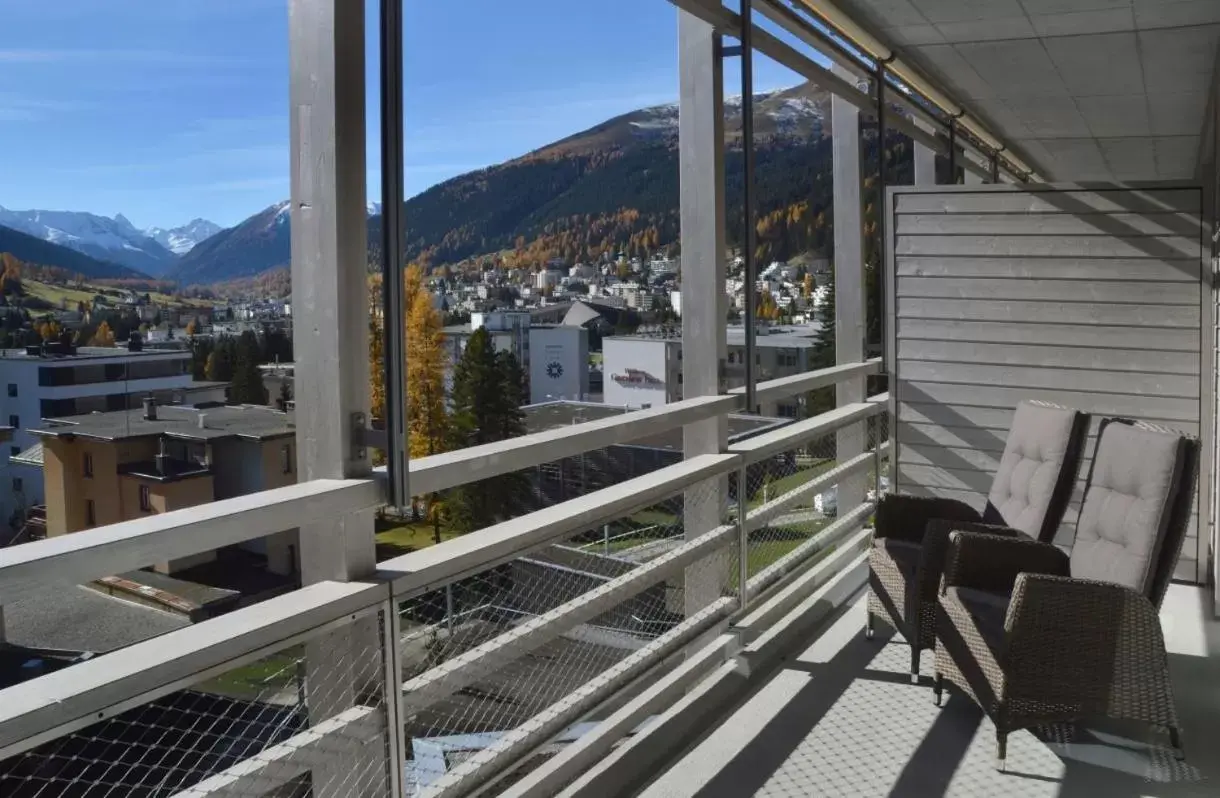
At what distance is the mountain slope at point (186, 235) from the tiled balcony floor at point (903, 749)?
5.97 feet

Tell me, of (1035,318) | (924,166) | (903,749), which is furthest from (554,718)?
(924,166)

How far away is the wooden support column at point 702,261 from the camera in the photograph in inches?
148

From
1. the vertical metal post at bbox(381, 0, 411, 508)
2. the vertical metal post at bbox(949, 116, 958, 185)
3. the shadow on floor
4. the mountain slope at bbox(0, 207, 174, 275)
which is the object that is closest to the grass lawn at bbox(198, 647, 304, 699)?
the vertical metal post at bbox(381, 0, 411, 508)

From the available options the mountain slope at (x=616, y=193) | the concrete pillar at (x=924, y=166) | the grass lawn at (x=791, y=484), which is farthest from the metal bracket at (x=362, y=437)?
the concrete pillar at (x=924, y=166)

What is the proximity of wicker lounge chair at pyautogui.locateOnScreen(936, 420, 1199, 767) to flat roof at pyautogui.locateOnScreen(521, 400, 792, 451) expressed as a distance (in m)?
1.01

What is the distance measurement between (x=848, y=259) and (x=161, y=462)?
14.7ft

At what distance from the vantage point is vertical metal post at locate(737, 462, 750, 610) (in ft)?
12.5

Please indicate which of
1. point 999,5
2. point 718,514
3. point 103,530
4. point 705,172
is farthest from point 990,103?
point 103,530

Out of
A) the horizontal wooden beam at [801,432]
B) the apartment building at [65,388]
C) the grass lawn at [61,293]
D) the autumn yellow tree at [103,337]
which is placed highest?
the grass lawn at [61,293]

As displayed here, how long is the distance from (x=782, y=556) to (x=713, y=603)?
79 centimetres

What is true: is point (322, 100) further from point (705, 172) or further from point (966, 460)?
point (966, 460)

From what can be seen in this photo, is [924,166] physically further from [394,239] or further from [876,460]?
[394,239]

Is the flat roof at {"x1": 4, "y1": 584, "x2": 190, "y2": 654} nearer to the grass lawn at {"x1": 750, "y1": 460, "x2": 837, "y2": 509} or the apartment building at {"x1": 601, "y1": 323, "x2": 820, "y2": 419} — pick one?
the apartment building at {"x1": 601, "y1": 323, "x2": 820, "y2": 419}

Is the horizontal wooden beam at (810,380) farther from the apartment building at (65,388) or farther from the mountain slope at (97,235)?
the apartment building at (65,388)
